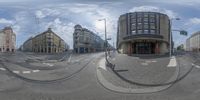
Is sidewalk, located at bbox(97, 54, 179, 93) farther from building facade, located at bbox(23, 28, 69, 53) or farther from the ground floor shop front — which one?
building facade, located at bbox(23, 28, 69, 53)

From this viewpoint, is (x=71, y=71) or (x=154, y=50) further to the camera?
(x=71, y=71)

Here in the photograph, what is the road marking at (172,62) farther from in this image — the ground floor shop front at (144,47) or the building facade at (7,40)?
the building facade at (7,40)

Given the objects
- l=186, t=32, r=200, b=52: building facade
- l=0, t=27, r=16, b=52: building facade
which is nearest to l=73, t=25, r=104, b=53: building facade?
l=0, t=27, r=16, b=52: building facade

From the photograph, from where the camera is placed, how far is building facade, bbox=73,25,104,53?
59.5 inches

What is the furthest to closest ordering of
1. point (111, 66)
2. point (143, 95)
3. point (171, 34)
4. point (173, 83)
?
1. point (111, 66)
2. point (173, 83)
3. point (143, 95)
4. point (171, 34)

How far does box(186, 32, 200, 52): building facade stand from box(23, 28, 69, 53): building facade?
116 centimetres

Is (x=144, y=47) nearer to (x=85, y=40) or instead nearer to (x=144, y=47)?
(x=144, y=47)

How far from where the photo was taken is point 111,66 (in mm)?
2223

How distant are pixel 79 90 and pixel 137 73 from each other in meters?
0.69

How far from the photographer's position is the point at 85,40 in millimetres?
1542

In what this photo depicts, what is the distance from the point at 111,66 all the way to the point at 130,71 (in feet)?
0.76

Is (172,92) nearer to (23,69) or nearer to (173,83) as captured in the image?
(173,83)

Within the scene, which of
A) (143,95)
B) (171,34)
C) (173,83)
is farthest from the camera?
(173,83)

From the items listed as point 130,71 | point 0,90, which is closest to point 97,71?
point 130,71
